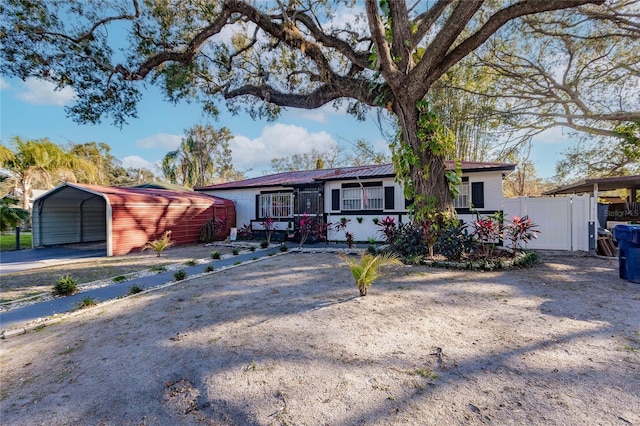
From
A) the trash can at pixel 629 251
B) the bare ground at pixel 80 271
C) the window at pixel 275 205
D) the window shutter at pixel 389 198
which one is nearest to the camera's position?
the trash can at pixel 629 251

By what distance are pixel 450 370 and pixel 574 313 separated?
2.61 m

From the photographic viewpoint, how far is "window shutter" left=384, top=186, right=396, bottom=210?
11.7 metres

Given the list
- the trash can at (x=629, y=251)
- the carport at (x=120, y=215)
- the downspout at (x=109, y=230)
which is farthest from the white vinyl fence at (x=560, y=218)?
the downspout at (x=109, y=230)

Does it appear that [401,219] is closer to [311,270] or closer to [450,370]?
[311,270]

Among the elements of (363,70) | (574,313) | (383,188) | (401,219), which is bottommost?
(574,313)

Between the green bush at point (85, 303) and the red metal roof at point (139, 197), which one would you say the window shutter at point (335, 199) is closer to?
the red metal roof at point (139, 197)

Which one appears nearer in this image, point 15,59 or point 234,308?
point 234,308

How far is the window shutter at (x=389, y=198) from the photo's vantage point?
1172 centimetres

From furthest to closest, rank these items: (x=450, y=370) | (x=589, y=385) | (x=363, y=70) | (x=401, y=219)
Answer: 1. (x=401, y=219)
2. (x=363, y=70)
3. (x=450, y=370)
4. (x=589, y=385)

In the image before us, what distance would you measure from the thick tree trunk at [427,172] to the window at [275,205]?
7.36 metres

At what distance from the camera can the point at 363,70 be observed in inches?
388

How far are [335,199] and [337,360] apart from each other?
33.9ft

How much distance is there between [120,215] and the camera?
33.5 ft

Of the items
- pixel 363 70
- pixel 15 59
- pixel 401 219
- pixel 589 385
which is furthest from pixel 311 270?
pixel 15 59
